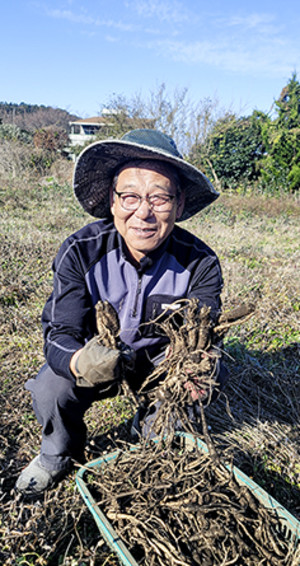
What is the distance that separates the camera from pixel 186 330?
1.54 m

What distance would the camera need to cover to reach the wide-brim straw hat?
162 cm

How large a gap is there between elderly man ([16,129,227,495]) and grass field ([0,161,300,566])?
215 millimetres

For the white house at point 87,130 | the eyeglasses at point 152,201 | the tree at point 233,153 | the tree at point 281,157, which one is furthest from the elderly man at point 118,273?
the white house at point 87,130

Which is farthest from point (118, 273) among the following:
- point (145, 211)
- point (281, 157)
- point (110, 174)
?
point (281, 157)

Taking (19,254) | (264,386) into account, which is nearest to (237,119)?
(19,254)

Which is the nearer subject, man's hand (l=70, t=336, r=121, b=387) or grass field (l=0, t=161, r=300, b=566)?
man's hand (l=70, t=336, r=121, b=387)

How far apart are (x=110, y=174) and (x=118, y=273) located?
18.6 inches

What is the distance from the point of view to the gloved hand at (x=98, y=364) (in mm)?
1365

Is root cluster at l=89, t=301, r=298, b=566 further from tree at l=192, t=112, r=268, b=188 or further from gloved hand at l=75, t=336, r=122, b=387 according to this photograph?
tree at l=192, t=112, r=268, b=188

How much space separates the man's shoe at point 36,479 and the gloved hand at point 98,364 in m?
0.59

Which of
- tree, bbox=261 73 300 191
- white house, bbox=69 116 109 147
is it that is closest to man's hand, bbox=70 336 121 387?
tree, bbox=261 73 300 191

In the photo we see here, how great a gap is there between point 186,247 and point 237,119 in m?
13.0

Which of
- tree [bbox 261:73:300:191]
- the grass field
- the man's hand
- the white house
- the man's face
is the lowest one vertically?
the grass field

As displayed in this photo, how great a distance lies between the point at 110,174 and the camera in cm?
186
